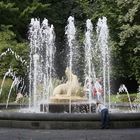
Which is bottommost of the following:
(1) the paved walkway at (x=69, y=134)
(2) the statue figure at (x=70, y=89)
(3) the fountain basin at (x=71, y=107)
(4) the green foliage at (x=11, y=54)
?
(1) the paved walkway at (x=69, y=134)

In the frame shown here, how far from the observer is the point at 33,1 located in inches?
1631

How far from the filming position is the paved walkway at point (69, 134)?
14461 millimetres

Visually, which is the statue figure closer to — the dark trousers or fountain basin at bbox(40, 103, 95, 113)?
fountain basin at bbox(40, 103, 95, 113)

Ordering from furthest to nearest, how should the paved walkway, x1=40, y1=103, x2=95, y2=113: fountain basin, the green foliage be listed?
the green foliage < x1=40, y1=103, x2=95, y2=113: fountain basin < the paved walkway

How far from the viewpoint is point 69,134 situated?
15.4m

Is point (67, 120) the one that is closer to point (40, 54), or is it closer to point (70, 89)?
point (70, 89)

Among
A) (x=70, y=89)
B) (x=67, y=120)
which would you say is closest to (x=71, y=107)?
(x=70, y=89)

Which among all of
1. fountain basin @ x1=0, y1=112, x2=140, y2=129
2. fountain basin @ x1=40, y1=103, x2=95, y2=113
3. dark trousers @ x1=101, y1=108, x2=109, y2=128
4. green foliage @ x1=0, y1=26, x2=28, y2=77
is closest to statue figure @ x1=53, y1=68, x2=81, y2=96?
fountain basin @ x1=40, y1=103, x2=95, y2=113

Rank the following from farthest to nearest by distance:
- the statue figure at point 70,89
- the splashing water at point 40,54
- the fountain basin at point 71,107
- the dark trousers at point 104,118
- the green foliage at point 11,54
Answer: the green foliage at point 11,54, the splashing water at point 40,54, the statue figure at point 70,89, the fountain basin at point 71,107, the dark trousers at point 104,118

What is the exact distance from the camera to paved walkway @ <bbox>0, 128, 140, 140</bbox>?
569 inches

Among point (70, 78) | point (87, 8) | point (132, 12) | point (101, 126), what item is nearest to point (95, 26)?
point (87, 8)

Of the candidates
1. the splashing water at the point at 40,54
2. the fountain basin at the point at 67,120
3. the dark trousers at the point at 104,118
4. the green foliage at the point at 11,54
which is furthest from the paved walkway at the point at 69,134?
the green foliage at the point at 11,54

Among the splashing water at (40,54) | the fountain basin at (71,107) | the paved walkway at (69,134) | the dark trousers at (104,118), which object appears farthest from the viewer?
the splashing water at (40,54)

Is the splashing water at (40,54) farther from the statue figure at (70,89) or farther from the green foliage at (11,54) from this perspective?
the statue figure at (70,89)
